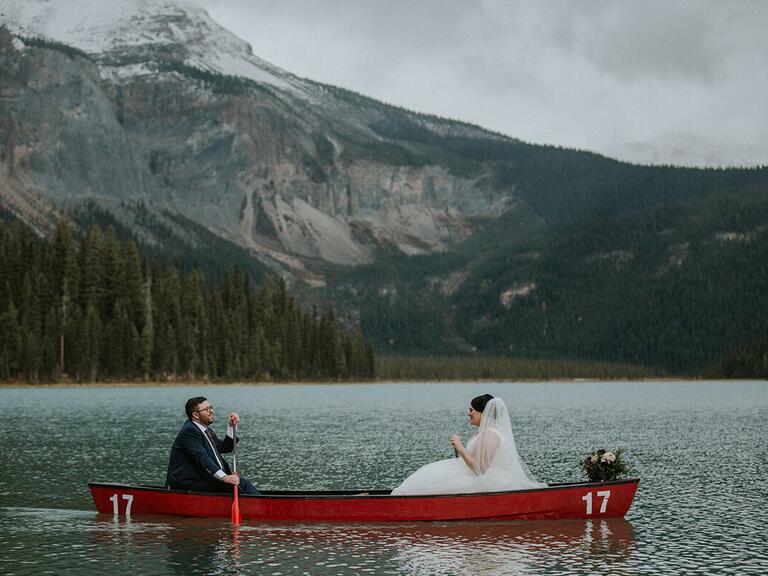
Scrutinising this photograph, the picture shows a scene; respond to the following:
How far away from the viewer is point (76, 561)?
98.4 feet

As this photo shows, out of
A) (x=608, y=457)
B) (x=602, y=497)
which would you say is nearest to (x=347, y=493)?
(x=602, y=497)

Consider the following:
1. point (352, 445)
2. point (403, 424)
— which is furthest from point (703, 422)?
point (352, 445)

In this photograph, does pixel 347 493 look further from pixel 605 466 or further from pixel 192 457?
pixel 605 466

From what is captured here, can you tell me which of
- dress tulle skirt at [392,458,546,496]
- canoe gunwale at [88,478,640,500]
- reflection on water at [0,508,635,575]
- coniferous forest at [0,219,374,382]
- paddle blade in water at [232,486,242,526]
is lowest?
reflection on water at [0,508,635,575]

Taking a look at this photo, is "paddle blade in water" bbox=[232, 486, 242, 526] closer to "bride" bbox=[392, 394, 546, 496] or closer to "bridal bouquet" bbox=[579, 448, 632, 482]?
"bride" bbox=[392, 394, 546, 496]

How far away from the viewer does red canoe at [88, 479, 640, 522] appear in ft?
116

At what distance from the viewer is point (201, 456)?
3491cm

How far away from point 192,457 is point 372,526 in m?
6.81

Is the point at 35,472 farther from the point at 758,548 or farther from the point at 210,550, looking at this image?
the point at 758,548

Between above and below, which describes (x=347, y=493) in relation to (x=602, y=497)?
above

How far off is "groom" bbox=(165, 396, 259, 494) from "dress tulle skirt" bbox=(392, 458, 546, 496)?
604 centimetres

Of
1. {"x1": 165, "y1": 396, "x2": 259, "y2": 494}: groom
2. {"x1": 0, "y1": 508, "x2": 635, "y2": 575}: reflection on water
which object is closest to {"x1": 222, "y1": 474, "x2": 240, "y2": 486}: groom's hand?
{"x1": 165, "y1": 396, "x2": 259, "y2": 494}: groom

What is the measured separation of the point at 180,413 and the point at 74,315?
88.2 meters

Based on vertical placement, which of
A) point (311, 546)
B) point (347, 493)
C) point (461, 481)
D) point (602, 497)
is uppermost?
point (461, 481)
